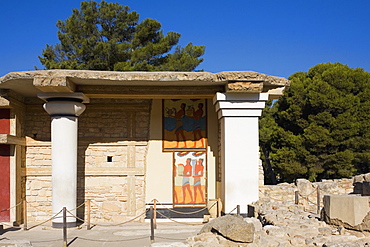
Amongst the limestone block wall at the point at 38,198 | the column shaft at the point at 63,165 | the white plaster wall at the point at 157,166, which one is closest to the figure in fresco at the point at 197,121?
the white plaster wall at the point at 157,166

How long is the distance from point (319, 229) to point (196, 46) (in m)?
18.6

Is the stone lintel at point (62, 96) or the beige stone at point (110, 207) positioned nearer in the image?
the stone lintel at point (62, 96)

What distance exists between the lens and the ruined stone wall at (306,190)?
41.6ft

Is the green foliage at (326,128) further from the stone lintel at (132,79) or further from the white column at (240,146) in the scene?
the stone lintel at (132,79)

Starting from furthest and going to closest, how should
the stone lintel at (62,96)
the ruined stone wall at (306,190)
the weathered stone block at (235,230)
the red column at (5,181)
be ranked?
1. the ruined stone wall at (306,190)
2. the red column at (5,181)
3. the stone lintel at (62,96)
4. the weathered stone block at (235,230)

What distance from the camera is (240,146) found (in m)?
9.34

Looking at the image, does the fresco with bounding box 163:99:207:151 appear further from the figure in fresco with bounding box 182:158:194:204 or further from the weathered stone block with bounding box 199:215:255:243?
the weathered stone block with bounding box 199:215:255:243

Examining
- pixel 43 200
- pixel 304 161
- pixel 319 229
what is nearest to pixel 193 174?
pixel 43 200

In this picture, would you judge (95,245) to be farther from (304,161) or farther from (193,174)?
(304,161)

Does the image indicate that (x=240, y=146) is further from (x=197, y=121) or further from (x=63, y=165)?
(x=63, y=165)

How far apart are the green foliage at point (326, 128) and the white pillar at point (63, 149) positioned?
14466 mm

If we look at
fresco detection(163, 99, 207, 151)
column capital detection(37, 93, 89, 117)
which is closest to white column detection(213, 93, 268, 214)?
fresco detection(163, 99, 207, 151)

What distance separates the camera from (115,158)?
10.7m

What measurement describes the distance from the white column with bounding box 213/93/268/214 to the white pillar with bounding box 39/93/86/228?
124 inches
